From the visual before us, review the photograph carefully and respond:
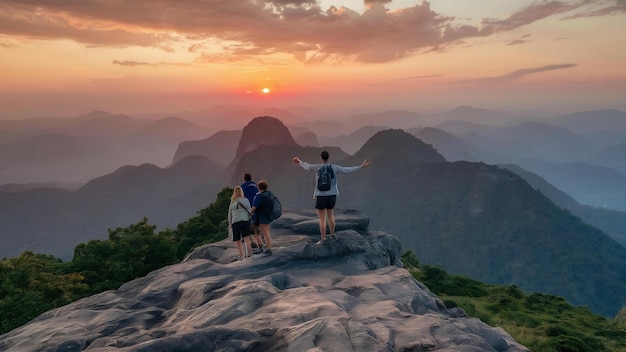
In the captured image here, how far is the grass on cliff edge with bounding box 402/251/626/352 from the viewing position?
78.4ft

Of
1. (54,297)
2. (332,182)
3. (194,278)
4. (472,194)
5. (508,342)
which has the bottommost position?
(472,194)

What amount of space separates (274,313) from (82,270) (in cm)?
3621

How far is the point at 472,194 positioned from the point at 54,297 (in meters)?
191

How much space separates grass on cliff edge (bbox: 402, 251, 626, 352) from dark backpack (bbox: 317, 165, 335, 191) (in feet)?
55.2

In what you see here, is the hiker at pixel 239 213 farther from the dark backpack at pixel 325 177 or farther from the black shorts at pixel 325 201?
the dark backpack at pixel 325 177

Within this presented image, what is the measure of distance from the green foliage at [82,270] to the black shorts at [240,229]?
77.8 feet

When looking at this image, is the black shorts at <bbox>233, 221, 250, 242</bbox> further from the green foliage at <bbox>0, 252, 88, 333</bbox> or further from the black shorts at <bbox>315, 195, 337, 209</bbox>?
the green foliage at <bbox>0, 252, 88, 333</bbox>

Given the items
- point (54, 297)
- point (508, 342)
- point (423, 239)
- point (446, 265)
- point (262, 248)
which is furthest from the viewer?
point (423, 239)

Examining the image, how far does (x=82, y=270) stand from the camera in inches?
1547

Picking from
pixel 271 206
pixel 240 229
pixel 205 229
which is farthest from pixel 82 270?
pixel 271 206

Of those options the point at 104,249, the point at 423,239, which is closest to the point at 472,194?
the point at 423,239

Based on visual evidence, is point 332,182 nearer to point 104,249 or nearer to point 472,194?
point 104,249

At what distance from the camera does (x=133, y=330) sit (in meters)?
12.3

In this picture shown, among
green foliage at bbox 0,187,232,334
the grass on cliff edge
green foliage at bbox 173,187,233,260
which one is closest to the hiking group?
the grass on cliff edge
